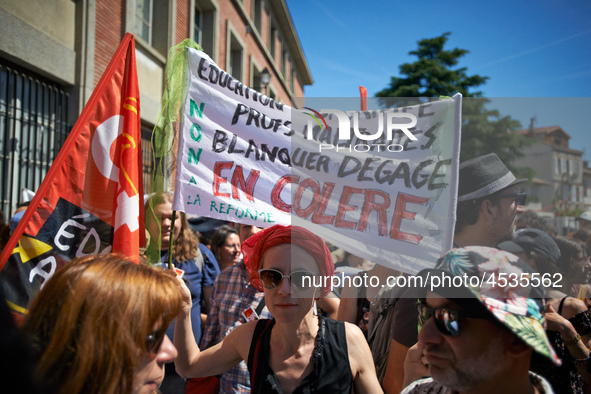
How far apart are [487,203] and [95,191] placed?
1.94 metres

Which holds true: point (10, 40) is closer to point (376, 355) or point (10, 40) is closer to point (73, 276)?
point (73, 276)

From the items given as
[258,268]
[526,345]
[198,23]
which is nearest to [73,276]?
[258,268]

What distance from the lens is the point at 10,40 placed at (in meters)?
5.43

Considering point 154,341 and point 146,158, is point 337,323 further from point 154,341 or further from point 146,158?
point 146,158

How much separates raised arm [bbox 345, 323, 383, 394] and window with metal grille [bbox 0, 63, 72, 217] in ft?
18.3

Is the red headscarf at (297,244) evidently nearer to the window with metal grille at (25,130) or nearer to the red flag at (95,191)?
the red flag at (95,191)

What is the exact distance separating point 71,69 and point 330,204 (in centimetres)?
621

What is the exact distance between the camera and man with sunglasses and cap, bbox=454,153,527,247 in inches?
65.6

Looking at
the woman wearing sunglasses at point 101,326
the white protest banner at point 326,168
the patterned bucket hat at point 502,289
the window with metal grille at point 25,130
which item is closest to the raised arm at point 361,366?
the white protest banner at point 326,168

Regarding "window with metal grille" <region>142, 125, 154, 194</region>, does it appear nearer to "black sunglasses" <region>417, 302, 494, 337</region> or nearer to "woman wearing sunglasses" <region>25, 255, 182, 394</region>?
"woman wearing sunglasses" <region>25, 255, 182, 394</region>

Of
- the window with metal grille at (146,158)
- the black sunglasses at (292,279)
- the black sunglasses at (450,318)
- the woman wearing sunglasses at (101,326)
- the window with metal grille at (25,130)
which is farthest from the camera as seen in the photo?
the window with metal grille at (146,158)

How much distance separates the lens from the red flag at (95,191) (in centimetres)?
196

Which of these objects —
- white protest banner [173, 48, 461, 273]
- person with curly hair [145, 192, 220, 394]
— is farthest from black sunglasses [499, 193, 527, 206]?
person with curly hair [145, 192, 220, 394]

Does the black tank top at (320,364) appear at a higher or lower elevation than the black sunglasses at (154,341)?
lower
